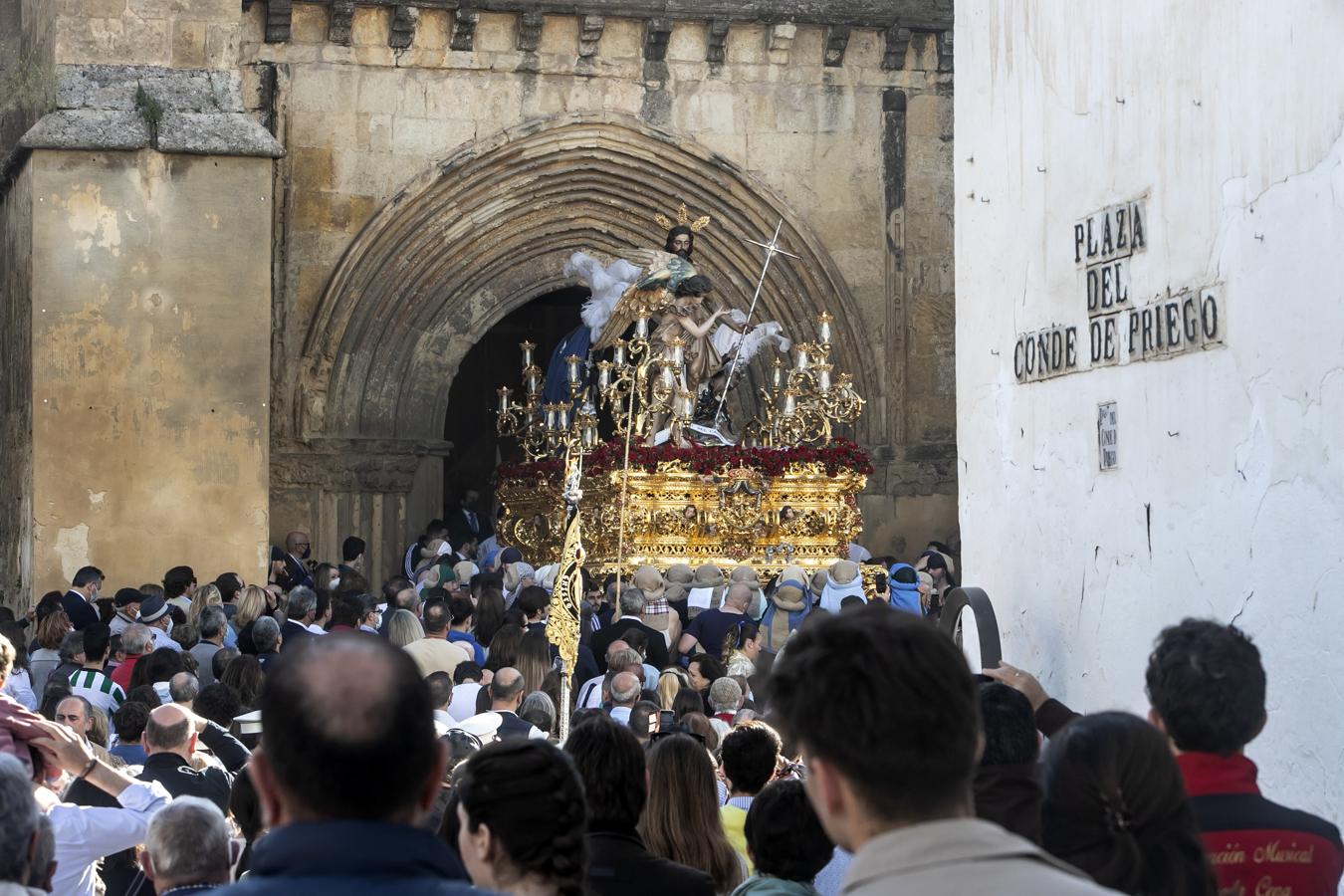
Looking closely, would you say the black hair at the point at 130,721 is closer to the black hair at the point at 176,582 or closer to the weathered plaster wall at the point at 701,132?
the black hair at the point at 176,582

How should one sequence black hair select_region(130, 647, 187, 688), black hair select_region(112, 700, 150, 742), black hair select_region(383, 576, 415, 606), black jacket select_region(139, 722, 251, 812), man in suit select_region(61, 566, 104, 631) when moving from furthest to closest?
black hair select_region(383, 576, 415, 606)
man in suit select_region(61, 566, 104, 631)
black hair select_region(130, 647, 187, 688)
black hair select_region(112, 700, 150, 742)
black jacket select_region(139, 722, 251, 812)

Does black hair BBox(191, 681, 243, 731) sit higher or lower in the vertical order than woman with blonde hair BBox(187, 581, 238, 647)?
lower

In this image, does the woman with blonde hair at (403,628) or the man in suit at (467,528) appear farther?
Result: the man in suit at (467,528)

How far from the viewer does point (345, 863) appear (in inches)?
85.6

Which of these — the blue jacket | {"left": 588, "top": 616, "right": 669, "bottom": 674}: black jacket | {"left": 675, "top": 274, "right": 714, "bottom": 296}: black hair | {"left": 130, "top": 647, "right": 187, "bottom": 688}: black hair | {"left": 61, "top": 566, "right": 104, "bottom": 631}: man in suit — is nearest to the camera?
the blue jacket

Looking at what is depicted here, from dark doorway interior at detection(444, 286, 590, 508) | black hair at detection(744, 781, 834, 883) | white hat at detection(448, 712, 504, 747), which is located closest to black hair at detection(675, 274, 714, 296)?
dark doorway interior at detection(444, 286, 590, 508)

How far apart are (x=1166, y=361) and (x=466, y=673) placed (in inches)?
114

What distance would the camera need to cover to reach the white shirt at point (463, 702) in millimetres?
7309

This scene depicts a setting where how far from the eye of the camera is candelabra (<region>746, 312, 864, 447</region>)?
14.7 meters

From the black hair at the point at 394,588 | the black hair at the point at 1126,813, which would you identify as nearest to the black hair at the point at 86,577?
the black hair at the point at 394,588

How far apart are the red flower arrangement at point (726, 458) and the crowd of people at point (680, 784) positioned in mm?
6781

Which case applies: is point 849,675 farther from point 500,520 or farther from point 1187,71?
point 500,520

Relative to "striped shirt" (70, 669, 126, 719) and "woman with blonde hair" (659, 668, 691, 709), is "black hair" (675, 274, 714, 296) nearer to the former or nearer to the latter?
"woman with blonde hair" (659, 668, 691, 709)

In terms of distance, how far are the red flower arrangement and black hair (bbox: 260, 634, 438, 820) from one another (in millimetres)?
11721
